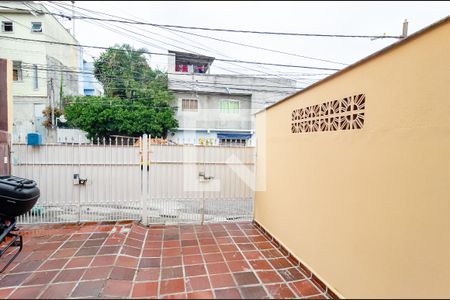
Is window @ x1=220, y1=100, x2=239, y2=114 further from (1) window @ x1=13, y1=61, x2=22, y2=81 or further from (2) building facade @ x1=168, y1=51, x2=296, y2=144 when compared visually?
(1) window @ x1=13, y1=61, x2=22, y2=81

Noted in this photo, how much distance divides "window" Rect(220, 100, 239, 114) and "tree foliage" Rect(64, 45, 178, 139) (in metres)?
2.86

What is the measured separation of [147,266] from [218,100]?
37.2ft

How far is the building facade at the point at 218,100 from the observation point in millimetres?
12695

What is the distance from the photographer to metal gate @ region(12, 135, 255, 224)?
3822 millimetres

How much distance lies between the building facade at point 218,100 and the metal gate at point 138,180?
8.48 meters

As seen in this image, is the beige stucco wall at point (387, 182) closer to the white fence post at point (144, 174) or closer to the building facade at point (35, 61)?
the white fence post at point (144, 174)

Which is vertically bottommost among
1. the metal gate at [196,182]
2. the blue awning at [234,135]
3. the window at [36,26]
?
the metal gate at [196,182]

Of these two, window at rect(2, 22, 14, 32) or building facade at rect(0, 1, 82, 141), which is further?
building facade at rect(0, 1, 82, 141)

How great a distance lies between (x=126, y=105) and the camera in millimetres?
11461

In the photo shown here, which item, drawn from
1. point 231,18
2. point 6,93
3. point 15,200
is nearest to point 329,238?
point 15,200

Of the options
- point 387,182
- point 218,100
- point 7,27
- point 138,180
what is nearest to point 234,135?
point 218,100

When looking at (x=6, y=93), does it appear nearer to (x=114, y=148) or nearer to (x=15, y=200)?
(x=114, y=148)

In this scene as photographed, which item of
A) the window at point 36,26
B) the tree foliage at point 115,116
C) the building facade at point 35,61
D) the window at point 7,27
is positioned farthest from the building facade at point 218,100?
the window at point 7,27

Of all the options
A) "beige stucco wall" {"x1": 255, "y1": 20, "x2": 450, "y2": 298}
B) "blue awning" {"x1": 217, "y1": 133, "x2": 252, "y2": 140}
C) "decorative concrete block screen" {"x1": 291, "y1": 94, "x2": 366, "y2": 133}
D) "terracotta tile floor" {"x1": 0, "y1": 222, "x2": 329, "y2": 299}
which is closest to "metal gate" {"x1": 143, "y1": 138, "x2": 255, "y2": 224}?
"terracotta tile floor" {"x1": 0, "y1": 222, "x2": 329, "y2": 299}
